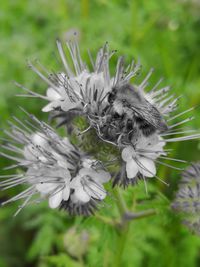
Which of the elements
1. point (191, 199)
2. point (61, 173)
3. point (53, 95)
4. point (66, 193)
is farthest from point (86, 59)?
point (66, 193)

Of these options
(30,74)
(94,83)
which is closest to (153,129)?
(94,83)

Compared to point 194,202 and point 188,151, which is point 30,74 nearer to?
point 188,151

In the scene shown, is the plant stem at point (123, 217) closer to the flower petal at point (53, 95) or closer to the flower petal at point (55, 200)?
the flower petal at point (55, 200)

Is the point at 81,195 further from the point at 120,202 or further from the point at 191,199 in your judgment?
the point at 191,199

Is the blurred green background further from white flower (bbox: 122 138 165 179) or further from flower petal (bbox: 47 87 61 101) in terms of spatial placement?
flower petal (bbox: 47 87 61 101)

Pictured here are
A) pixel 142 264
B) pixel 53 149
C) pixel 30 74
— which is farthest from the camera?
pixel 30 74
